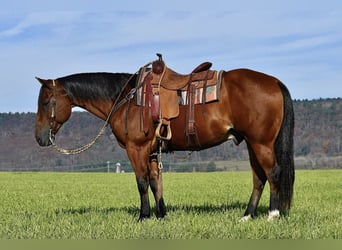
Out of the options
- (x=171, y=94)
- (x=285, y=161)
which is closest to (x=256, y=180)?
(x=285, y=161)

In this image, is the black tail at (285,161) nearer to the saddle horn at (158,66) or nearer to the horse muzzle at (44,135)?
the saddle horn at (158,66)

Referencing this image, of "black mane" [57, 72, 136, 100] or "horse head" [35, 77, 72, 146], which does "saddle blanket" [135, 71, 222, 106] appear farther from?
"horse head" [35, 77, 72, 146]

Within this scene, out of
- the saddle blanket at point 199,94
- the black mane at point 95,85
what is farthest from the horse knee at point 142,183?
the black mane at point 95,85

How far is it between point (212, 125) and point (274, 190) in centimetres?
138

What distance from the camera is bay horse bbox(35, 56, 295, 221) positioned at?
8438mm

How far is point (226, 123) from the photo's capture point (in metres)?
8.55

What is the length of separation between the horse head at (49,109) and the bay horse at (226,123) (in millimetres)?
17

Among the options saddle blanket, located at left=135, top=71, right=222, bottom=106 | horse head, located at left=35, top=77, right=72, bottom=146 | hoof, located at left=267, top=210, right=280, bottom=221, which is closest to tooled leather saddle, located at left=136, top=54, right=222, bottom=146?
saddle blanket, located at left=135, top=71, right=222, bottom=106

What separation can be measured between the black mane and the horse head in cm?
14

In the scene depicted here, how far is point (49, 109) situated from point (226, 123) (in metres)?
3.04

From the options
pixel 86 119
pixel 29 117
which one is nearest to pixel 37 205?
pixel 86 119

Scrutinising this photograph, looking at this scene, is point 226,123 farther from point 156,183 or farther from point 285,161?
point 156,183

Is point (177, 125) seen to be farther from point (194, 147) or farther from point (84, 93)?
point (84, 93)

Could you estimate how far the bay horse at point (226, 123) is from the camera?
8.44 meters
